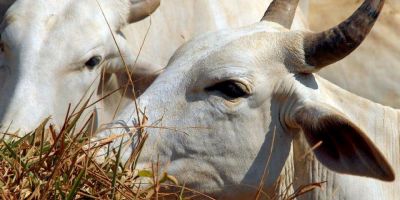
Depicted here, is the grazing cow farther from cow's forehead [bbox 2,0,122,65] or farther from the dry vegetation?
cow's forehead [bbox 2,0,122,65]

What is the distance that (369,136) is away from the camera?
5.56 meters

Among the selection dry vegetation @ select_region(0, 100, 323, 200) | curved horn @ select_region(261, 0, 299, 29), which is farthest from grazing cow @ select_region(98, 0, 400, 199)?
curved horn @ select_region(261, 0, 299, 29)

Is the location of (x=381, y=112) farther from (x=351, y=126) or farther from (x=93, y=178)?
(x=93, y=178)

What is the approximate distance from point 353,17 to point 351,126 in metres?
0.52

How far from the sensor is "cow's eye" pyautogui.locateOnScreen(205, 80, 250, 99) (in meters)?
5.31

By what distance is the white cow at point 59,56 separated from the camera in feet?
21.5

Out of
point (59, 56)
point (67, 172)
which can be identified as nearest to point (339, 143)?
point (67, 172)

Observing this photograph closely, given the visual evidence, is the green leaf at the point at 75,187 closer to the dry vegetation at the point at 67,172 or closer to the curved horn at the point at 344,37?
the dry vegetation at the point at 67,172

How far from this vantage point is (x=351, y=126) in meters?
5.02

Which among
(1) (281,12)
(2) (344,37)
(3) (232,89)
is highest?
(2) (344,37)

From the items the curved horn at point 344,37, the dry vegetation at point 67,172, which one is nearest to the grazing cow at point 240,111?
the curved horn at point 344,37

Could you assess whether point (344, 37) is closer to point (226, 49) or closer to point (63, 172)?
point (226, 49)

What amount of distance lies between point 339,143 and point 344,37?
0.47 m

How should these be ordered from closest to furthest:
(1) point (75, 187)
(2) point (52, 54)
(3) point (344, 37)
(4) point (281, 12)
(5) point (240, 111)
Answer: (1) point (75, 187)
(3) point (344, 37)
(5) point (240, 111)
(4) point (281, 12)
(2) point (52, 54)
